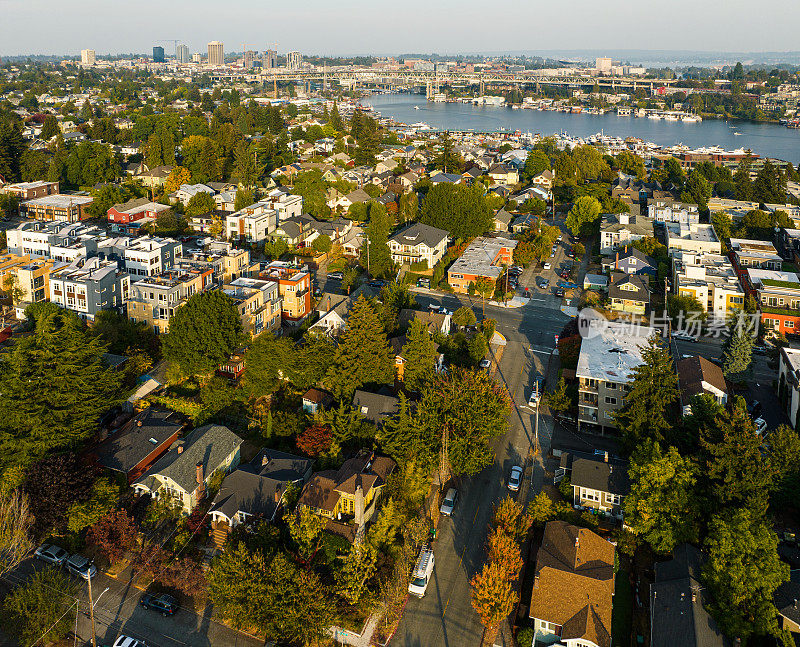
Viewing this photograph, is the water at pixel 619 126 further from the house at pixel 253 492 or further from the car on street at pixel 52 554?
the car on street at pixel 52 554

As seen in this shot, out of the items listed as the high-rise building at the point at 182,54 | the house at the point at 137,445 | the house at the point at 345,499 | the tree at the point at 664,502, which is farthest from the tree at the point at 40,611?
the high-rise building at the point at 182,54

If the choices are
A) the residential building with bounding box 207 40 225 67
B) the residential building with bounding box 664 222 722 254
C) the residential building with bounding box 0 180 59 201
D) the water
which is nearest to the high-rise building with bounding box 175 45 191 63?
the residential building with bounding box 207 40 225 67

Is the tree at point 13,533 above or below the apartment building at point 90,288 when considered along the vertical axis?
below

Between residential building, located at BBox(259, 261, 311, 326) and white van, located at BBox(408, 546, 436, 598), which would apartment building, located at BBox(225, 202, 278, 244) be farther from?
white van, located at BBox(408, 546, 436, 598)

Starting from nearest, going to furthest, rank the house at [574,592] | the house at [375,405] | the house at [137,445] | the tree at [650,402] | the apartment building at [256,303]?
the house at [574,592], the house at [137,445], the tree at [650,402], the house at [375,405], the apartment building at [256,303]

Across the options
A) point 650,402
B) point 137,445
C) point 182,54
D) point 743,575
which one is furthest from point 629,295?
point 182,54

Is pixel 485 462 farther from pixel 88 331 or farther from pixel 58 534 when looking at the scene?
pixel 88 331

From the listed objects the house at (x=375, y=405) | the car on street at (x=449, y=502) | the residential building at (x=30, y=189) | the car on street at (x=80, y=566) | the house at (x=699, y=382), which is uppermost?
the residential building at (x=30, y=189)
